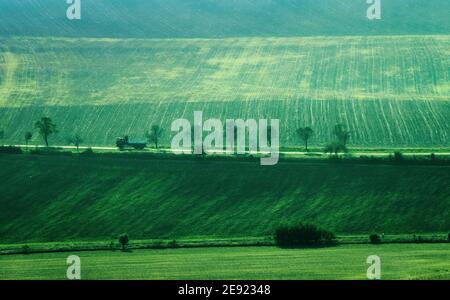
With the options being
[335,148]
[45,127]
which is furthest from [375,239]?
[45,127]

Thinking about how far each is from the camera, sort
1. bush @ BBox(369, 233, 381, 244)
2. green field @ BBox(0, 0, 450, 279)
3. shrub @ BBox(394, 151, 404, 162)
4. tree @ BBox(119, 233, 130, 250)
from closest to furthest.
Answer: green field @ BBox(0, 0, 450, 279) < bush @ BBox(369, 233, 381, 244) < tree @ BBox(119, 233, 130, 250) < shrub @ BBox(394, 151, 404, 162)

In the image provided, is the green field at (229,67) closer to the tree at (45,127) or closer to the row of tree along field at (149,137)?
the row of tree along field at (149,137)

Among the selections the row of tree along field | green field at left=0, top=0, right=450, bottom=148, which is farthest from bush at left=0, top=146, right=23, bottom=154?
green field at left=0, top=0, right=450, bottom=148

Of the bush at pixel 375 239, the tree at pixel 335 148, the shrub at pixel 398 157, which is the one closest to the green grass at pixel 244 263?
the bush at pixel 375 239

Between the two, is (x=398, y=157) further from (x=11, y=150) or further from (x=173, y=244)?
(x=11, y=150)

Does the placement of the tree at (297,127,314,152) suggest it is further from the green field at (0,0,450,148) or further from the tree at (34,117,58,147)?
the tree at (34,117,58,147)
